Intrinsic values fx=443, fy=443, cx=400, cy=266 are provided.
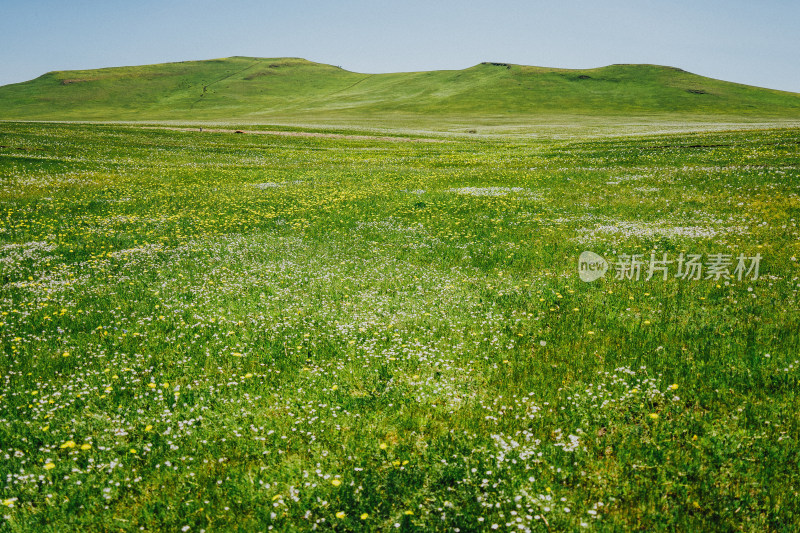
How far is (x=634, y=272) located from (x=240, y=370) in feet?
37.3

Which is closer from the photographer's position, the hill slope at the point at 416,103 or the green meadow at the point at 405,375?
the green meadow at the point at 405,375

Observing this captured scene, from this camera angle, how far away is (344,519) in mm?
5340

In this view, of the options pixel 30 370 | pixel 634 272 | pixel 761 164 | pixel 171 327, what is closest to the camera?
pixel 30 370

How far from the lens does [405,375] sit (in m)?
8.41

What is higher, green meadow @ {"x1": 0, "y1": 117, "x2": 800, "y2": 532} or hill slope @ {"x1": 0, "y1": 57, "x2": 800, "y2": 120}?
hill slope @ {"x1": 0, "y1": 57, "x2": 800, "y2": 120}

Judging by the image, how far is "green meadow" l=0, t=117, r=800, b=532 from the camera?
5.57m

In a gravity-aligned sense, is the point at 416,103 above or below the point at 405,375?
above

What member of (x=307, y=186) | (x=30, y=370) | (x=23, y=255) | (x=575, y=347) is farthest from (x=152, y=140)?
(x=575, y=347)

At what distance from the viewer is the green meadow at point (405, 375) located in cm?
557

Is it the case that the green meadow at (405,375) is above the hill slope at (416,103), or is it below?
below

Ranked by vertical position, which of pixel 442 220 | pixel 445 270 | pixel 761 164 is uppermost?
Answer: pixel 761 164

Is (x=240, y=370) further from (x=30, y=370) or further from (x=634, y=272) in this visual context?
(x=634, y=272)

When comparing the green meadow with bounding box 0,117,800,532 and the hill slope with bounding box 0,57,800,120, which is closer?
the green meadow with bounding box 0,117,800,532

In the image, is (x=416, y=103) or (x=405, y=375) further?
(x=416, y=103)
